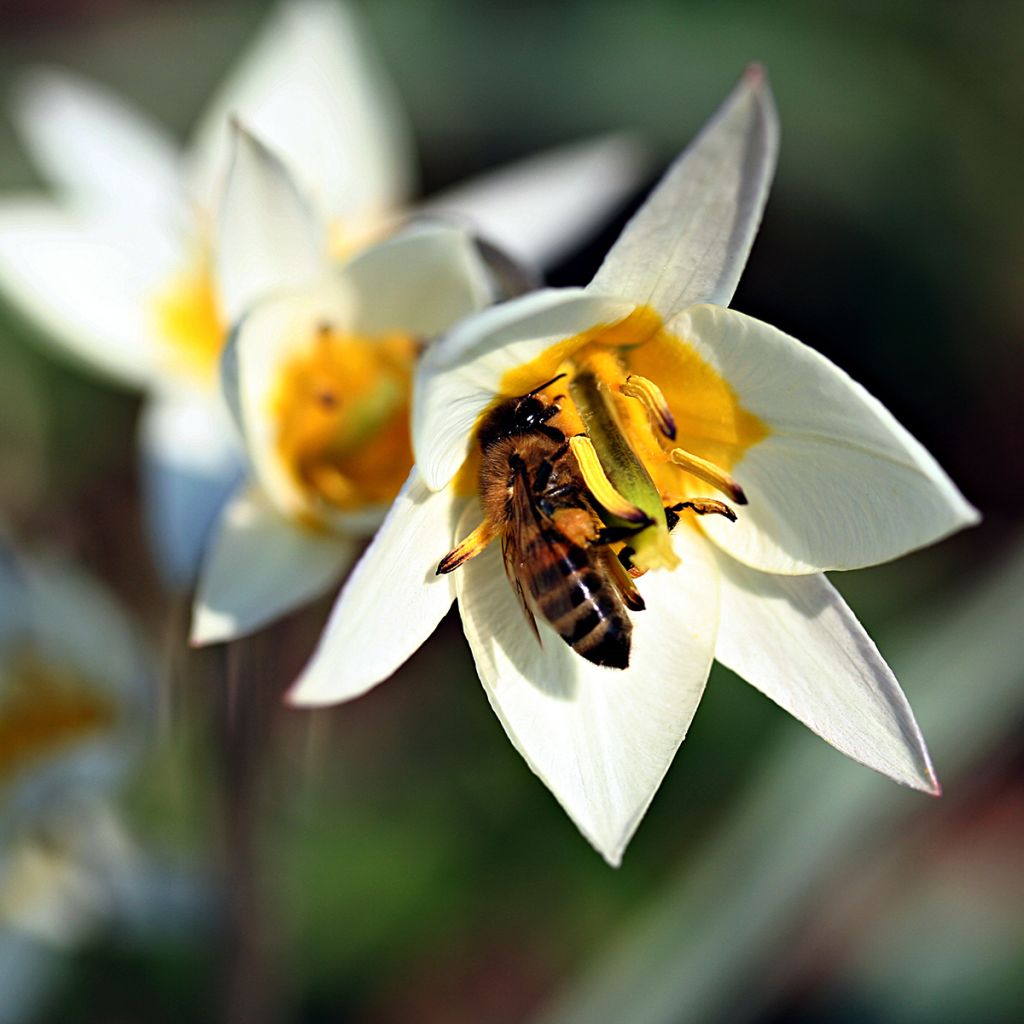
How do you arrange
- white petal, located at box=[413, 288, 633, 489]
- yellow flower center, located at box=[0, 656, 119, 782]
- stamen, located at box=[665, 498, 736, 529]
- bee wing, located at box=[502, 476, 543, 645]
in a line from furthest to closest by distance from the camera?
1. yellow flower center, located at box=[0, 656, 119, 782]
2. stamen, located at box=[665, 498, 736, 529]
3. bee wing, located at box=[502, 476, 543, 645]
4. white petal, located at box=[413, 288, 633, 489]

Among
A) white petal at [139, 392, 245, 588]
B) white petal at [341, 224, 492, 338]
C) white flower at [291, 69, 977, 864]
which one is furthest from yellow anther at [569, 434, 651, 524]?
white petal at [139, 392, 245, 588]

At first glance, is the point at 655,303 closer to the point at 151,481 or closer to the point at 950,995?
the point at 151,481

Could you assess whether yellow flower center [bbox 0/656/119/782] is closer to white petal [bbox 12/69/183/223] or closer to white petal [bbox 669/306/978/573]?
white petal [bbox 12/69/183/223]

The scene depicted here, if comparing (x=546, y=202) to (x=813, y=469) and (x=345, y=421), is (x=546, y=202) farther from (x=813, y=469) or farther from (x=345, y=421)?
(x=813, y=469)

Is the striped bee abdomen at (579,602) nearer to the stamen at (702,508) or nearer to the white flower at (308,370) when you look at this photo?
Answer: the stamen at (702,508)

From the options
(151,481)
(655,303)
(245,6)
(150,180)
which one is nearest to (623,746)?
(655,303)
